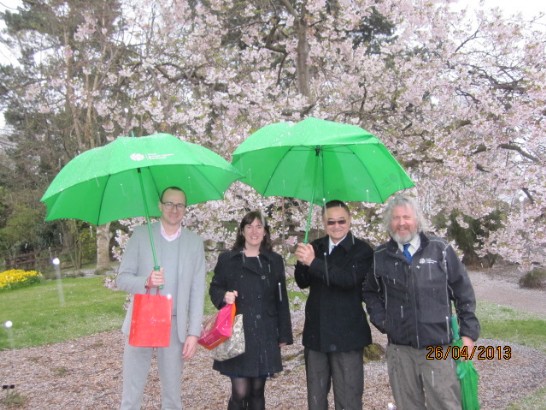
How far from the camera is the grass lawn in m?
7.99

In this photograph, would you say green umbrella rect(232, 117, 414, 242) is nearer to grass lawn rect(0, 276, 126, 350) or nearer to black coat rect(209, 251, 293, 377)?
black coat rect(209, 251, 293, 377)

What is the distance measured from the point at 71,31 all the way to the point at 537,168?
8.66 m

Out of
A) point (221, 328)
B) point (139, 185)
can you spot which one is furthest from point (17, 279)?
point (221, 328)

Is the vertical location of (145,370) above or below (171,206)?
below

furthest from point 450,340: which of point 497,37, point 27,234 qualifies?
point 27,234

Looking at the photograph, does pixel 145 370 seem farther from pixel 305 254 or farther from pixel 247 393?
pixel 305 254

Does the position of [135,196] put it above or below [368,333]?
above

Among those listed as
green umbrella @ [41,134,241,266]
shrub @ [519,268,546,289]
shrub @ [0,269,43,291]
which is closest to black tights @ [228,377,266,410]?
green umbrella @ [41,134,241,266]

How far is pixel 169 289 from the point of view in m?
3.02

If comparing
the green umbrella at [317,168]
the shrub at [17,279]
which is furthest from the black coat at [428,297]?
the shrub at [17,279]

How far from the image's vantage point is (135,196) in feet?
10.8

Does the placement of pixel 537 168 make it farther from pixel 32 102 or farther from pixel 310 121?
pixel 32 102

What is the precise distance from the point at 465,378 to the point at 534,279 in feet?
44.8

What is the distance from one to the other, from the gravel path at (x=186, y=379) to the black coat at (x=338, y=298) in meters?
1.76
